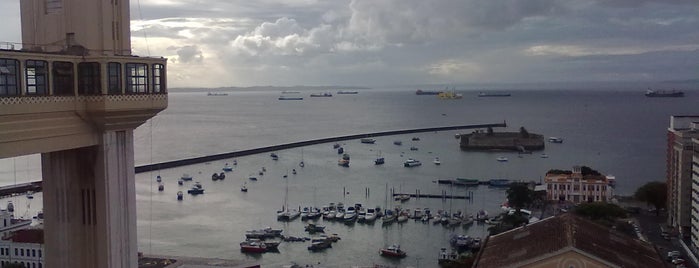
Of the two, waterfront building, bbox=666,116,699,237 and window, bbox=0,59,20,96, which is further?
waterfront building, bbox=666,116,699,237

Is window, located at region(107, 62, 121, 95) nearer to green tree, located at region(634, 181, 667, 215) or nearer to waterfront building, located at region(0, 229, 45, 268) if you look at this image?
waterfront building, located at region(0, 229, 45, 268)

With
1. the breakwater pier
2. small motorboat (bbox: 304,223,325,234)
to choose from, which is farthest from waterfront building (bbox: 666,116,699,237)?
the breakwater pier

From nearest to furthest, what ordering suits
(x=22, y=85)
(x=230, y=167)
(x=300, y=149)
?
(x=22, y=85)
(x=230, y=167)
(x=300, y=149)

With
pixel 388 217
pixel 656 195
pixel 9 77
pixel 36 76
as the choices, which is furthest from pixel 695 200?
pixel 9 77

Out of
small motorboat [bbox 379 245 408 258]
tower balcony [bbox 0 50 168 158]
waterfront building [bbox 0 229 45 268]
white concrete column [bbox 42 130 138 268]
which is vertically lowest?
small motorboat [bbox 379 245 408 258]

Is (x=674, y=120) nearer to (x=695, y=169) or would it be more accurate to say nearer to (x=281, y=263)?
(x=695, y=169)

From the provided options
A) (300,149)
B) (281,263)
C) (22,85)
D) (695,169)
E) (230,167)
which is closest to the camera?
(22,85)

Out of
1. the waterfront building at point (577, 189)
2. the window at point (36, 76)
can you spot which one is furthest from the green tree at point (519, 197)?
the window at point (36, 76)

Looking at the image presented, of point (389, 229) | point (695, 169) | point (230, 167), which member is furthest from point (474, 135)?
point (695, 169)
